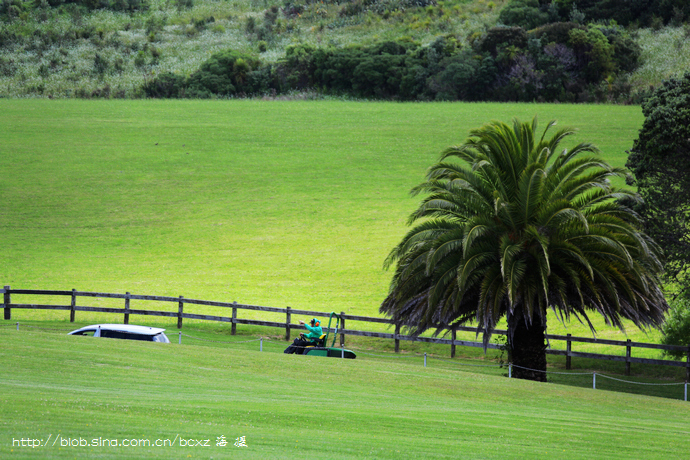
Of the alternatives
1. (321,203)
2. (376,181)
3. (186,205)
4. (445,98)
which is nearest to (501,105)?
(445,98)

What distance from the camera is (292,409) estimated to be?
12.1m

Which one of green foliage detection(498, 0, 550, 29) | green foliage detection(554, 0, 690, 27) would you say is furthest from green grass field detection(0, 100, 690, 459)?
green foliage detection(554, 0, 690, 27)

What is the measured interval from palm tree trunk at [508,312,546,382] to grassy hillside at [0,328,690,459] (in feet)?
7.53

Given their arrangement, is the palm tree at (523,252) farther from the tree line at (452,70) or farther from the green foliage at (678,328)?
the tree line at (452,70)

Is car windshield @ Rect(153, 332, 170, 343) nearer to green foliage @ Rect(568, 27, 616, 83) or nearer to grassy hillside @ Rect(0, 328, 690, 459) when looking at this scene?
grassy hillside @ Rect(0, 328, 690, 459)

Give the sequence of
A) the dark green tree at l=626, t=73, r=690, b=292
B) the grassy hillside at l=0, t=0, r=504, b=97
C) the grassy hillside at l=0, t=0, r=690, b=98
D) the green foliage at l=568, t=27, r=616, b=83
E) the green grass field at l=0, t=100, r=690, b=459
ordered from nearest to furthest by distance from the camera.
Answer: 1. the green grass field at l=0, t=100, r=690, b=459
2. the dark green tree at l=626, t=73, r=690, b=292
3. the green foliage at l=568, t=27, r=616, b=83
4. the grassy hillside at l=0, t=0, r=690, b=98
5. the grassy hillside at l=0, t=0, r=504, b=97

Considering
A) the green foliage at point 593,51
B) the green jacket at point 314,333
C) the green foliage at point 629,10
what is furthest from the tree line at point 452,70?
the green jacket at point 314,333

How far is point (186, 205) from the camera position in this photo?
53.8 metres

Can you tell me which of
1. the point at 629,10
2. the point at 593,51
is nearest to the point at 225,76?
the point at 593,51

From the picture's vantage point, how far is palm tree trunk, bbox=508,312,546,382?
2158cm

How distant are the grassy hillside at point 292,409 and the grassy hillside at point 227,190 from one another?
14454 millimetres

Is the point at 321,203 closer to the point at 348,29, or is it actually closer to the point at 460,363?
the point at 460,363

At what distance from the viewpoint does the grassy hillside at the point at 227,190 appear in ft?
129

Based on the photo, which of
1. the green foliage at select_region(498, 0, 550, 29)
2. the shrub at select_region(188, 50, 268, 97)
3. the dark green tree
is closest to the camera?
the dark green tree
